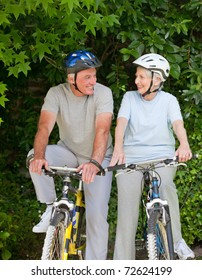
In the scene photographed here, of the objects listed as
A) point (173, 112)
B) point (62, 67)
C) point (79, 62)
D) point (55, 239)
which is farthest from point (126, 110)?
point (62, 67)

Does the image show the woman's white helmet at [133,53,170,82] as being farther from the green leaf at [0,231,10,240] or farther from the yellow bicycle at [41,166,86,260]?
the green leaf at [0,231,10,240]

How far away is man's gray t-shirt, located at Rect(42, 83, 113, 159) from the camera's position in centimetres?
443

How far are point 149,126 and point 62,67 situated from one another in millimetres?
1616

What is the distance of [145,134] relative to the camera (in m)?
4.30

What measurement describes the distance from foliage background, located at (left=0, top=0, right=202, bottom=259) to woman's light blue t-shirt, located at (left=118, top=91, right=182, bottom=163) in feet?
2.21

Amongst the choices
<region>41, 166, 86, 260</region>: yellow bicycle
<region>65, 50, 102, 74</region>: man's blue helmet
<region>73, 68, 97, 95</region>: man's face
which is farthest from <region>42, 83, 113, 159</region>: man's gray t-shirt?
<region>41, 166, 86, 260</region>: yellow bicycle

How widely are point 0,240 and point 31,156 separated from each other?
137 centimetres

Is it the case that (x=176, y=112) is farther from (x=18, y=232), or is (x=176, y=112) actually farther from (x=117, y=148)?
(x=18, y=232)

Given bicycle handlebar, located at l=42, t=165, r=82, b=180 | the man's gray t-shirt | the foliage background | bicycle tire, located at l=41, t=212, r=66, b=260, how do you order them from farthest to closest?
the foliage background < the man's gray t-shirt < bicycle handlebar, located at l=42, t=165, r=82, b=180 < bicycle tire, located at l=41, t=212, r=66, b=260

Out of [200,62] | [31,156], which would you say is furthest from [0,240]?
[200,62]

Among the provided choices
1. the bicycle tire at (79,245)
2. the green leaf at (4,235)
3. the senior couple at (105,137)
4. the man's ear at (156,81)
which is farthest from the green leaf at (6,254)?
the man's ear at (156,81)

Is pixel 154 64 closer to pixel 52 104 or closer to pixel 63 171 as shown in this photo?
pixel 52 104

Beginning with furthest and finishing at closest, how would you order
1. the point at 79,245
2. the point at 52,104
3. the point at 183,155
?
1. the point at 79,245
2. the point at 52,104
3. the point at 183,155

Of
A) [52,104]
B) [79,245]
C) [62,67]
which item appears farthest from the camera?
[62,67]
